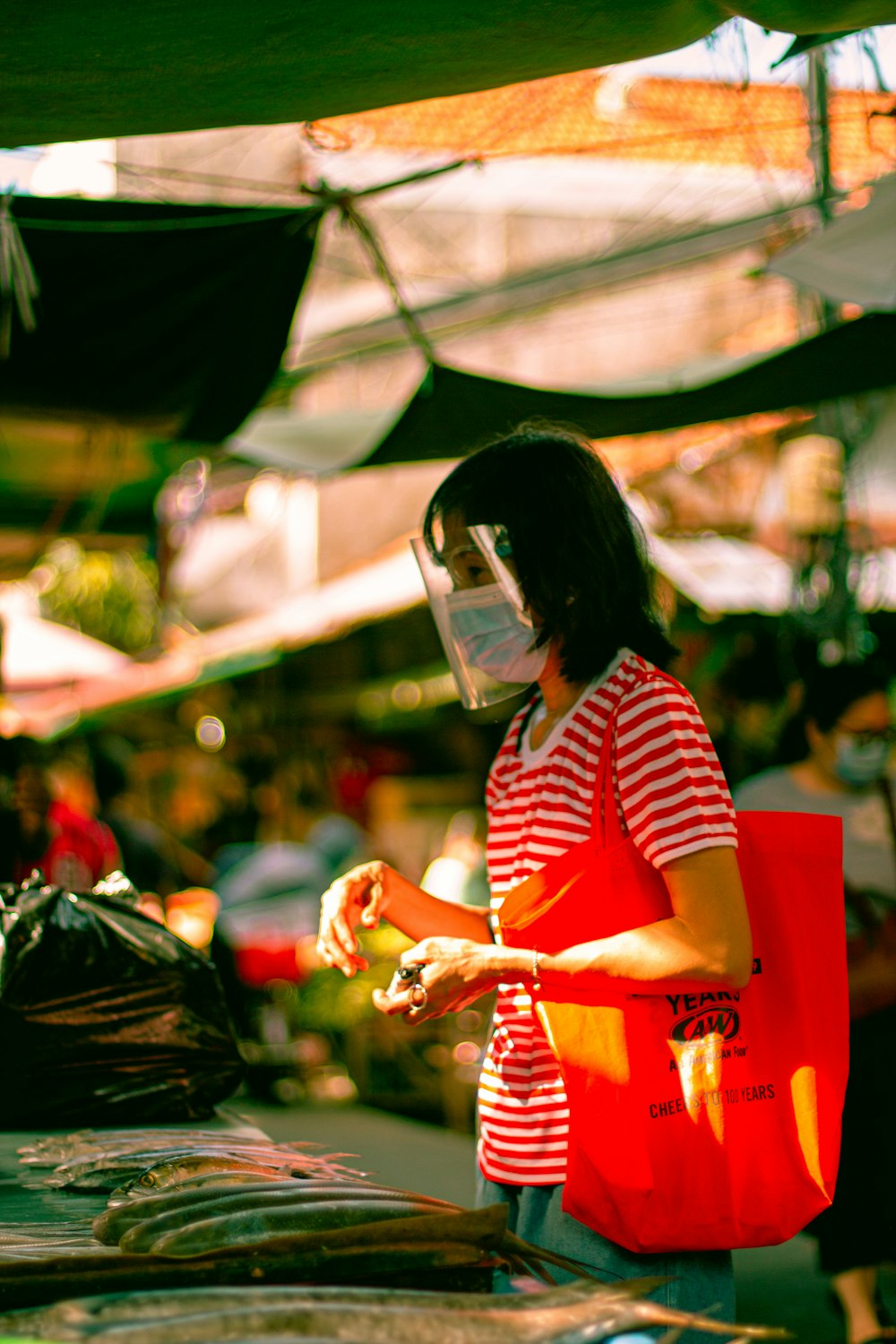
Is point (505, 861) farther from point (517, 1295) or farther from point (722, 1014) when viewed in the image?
point (517, 1295)

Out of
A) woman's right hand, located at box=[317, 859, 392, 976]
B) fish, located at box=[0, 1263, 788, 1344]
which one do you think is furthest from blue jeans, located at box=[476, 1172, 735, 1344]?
woman's right hand, located at box=[317, 859, 392, 976]

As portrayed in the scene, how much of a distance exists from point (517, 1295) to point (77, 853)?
4.76 metres

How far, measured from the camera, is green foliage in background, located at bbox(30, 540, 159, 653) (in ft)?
51.0

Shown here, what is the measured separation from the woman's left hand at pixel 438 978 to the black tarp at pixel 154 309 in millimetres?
2391

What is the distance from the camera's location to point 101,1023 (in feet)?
9.01

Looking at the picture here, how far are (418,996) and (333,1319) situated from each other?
0.49 meters

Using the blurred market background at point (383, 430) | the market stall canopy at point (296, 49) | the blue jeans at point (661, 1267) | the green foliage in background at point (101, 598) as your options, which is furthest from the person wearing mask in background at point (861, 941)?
the green foliage in background at point (101, 598)

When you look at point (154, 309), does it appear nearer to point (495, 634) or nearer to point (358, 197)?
point (358, 197)

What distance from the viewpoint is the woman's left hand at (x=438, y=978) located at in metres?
1.64

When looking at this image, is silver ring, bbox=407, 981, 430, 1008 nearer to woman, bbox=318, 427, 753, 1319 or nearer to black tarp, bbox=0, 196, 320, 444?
woman, bbox=318, 427, 753, 1319

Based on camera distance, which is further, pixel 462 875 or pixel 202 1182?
pixel 462 875

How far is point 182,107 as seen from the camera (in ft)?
7.52

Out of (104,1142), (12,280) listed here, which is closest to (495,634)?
(104,1142)

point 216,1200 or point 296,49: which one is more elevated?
point 296,49
